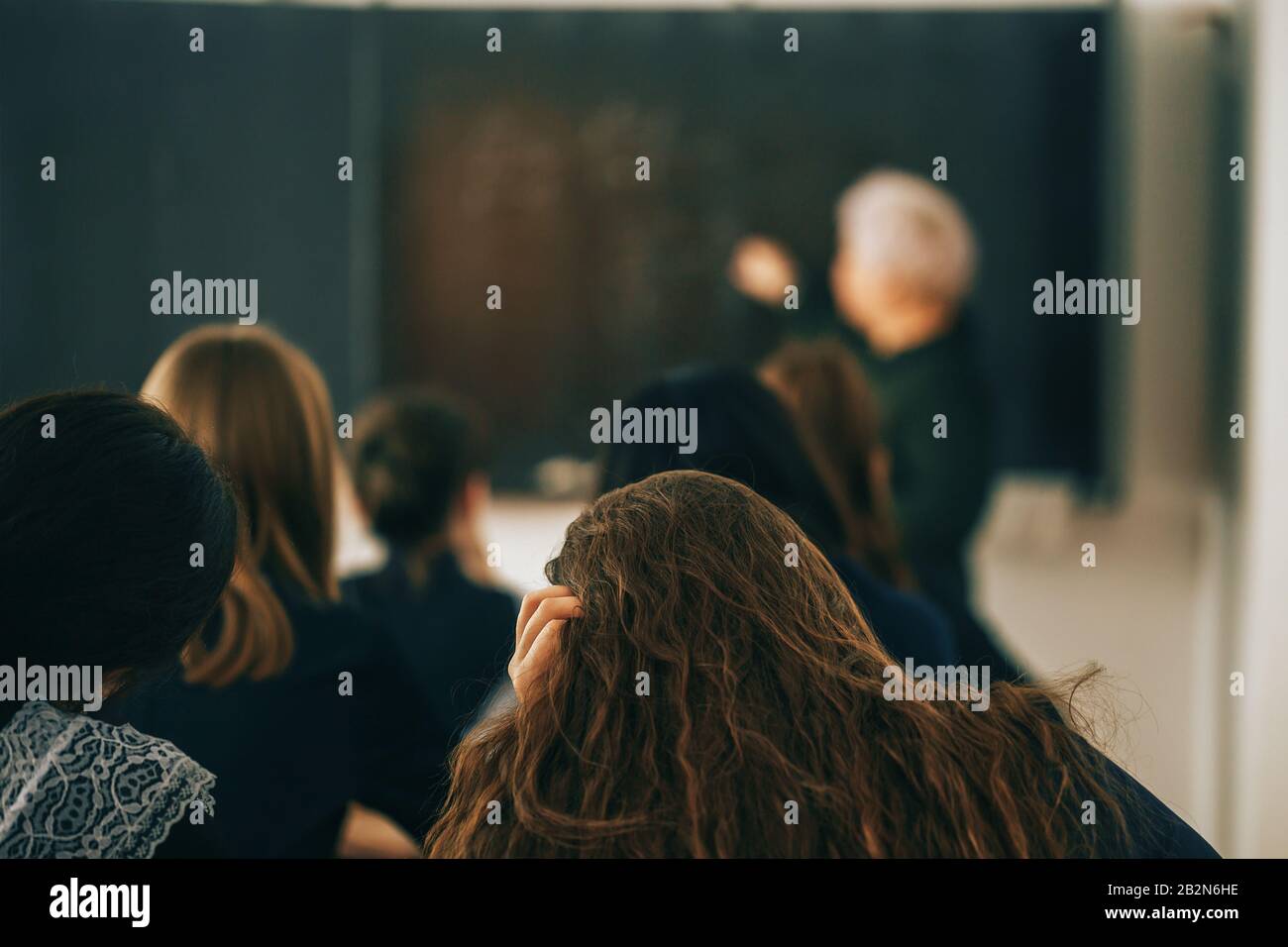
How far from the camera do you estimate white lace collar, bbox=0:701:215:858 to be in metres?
0.88

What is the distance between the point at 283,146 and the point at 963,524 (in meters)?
2.05

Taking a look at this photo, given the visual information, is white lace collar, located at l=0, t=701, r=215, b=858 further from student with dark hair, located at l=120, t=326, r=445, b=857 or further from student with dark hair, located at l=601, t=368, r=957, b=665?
student with dark hair, located at l=601, t=368, r=957, b=665

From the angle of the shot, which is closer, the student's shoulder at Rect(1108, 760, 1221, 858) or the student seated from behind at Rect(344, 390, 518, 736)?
the student's shoulder at Rect(1108, 760, 1221, 858)

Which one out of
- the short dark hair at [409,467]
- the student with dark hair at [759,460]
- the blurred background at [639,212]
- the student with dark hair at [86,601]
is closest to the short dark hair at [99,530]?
the student with dark hair at [86,601]

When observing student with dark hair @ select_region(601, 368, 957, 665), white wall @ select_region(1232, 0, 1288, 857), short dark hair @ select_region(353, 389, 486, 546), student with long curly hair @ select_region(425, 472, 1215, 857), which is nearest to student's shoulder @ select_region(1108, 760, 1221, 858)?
student with long curly hair @ select_region(425, 472, 1215, 857)

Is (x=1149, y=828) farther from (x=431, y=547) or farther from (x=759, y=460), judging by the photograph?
(x=431, y=547)

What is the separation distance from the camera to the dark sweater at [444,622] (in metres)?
1.76

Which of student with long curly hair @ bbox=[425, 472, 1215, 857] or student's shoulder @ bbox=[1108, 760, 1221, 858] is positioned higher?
student with long curly hair @ bbox=[425, 472, 1215, 857]

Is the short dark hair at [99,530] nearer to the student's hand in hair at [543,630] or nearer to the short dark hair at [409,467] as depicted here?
the student's hand in hair at [543,630]

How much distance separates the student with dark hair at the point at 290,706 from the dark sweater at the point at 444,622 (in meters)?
0.34

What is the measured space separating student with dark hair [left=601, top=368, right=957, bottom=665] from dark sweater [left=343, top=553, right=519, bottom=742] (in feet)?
1.35

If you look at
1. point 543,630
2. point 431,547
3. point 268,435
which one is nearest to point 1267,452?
point 431,547

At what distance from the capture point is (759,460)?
1471 millimetres
